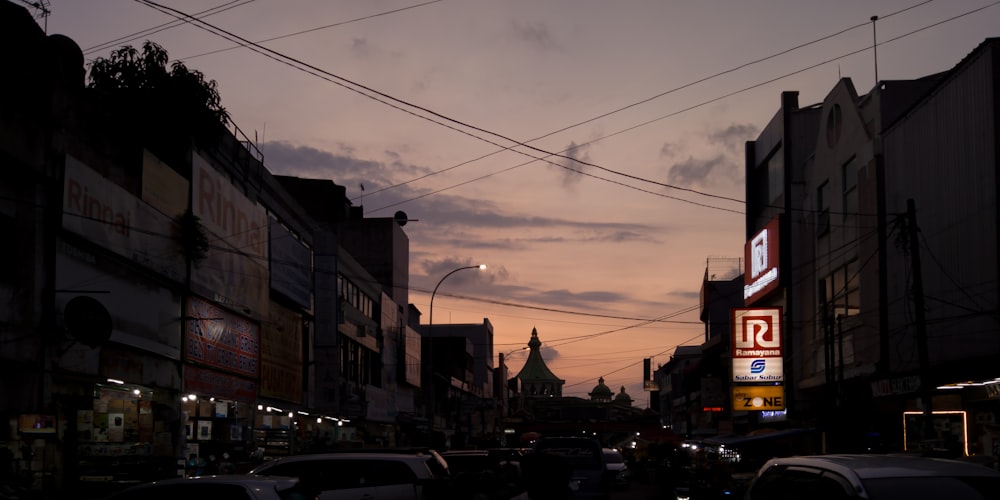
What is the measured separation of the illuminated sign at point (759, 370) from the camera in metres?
52.1

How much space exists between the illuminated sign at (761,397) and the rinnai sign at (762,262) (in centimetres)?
512

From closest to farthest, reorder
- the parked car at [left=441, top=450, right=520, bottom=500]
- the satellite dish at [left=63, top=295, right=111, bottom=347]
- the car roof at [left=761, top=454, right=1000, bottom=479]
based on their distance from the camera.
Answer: the car roof at [left=761, top=454, right=1000, bottom=479] → the parked car at [left=441, top=450, right=520, bottom=500] → the satellite dish at [left=63, top=295, right=111, bottom=347]

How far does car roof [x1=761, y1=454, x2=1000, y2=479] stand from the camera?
7.56 m

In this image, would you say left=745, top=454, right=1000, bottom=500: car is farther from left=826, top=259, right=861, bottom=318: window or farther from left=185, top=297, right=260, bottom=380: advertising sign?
left=826, top=259, right=861, bottom=318: window

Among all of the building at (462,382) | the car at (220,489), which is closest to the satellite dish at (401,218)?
the building at (462,382)

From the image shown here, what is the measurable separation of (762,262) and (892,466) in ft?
162

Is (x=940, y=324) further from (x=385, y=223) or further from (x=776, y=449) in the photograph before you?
(x=385, y=223)

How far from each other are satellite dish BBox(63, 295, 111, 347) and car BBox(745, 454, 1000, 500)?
1734 cm

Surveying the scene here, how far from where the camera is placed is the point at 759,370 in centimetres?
5234

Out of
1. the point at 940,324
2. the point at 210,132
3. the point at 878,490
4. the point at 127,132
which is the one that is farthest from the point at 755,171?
the point at 878,490

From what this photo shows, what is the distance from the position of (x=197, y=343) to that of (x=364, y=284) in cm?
2516

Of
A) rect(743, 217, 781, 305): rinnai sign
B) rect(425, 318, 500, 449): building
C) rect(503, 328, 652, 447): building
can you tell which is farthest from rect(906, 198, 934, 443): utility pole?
rect(503, 328, 652, 447): building

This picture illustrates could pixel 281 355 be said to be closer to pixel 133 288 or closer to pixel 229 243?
pixel 229 243

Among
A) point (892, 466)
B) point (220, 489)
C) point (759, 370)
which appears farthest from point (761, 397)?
point (892, 466)
